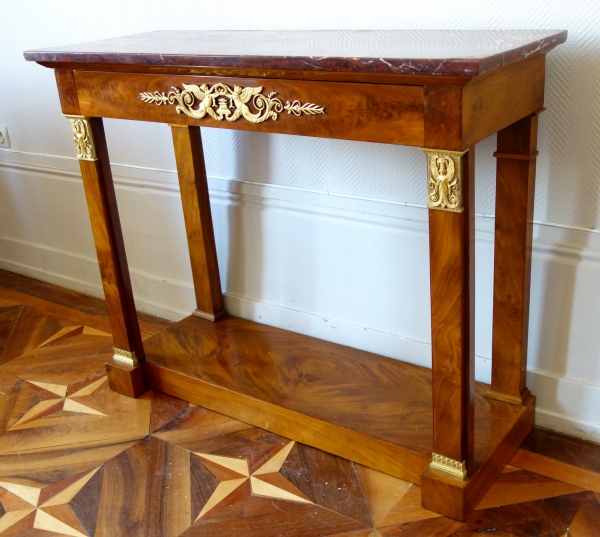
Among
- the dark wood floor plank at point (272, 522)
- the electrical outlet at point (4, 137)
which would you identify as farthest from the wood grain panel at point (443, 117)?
the electrical outlet at point (4, 137)

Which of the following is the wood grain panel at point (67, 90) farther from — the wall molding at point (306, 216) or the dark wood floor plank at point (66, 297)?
the dark wood floor plank at point (66, 297)

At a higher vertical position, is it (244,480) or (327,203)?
(327,203)

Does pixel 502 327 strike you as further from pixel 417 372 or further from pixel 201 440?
pixel 201 440

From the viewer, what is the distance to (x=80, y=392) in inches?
74.7

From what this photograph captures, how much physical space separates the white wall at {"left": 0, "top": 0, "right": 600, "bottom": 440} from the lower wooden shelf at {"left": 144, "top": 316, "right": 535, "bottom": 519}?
0.29 ft

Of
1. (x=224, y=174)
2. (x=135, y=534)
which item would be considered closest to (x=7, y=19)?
(x=224, y=174)

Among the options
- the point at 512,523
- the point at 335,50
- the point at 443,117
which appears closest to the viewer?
the point at 443,117

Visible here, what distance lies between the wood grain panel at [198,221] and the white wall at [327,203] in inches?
2.6

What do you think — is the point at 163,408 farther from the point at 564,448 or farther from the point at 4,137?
the point at 4,137

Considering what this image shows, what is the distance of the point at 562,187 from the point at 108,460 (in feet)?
3.75

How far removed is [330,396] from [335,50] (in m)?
0.79

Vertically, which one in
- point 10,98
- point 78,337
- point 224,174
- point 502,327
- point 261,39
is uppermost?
point 261,39

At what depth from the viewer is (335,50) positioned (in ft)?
3.86

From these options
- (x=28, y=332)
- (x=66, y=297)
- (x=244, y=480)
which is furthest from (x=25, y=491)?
(x=66, y=297)
